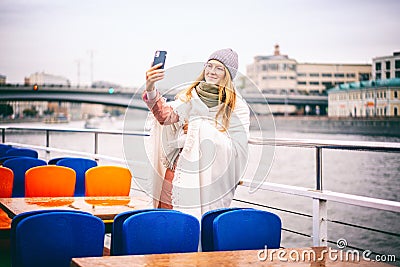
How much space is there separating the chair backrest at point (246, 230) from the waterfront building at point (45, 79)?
22.4 meters

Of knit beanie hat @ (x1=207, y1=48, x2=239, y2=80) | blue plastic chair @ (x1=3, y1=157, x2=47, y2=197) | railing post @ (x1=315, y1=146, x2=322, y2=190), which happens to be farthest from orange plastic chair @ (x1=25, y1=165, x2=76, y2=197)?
railing post @ (x1=315, y1=146, x2=322, y2=190)

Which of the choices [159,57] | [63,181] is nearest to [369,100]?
[63,181]

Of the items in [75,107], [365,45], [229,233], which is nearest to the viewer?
[229,233]

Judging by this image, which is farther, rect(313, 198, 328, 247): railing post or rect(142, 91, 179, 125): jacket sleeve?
rect(313, 198, 328, 247): railing post

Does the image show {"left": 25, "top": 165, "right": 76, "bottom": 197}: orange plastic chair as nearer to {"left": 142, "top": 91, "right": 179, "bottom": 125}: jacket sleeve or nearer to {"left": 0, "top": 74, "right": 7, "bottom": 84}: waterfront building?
{"left": 142, "top": 91, "right": 179, "bottom": 125}: jacket sleeve

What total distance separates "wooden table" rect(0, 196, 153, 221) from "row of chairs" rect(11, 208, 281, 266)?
0.82 m

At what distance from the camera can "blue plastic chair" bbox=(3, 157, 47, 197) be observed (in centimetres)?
486

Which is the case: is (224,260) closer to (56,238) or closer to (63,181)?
(56,238)

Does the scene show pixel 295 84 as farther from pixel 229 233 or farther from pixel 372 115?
pixel 229 233

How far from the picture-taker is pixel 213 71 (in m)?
3.47

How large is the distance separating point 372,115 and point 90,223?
23.2 m

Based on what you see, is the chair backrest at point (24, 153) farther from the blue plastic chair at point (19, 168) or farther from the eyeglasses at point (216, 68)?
the eyeglasses at point (216, 68)

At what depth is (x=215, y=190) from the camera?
11.7 feet

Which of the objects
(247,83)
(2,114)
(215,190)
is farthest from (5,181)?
(2,114)
